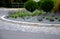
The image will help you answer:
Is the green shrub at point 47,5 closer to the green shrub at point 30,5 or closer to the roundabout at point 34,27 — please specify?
the green shrub at point 30,5

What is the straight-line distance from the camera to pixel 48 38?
886 centimetres

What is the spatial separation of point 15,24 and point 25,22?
67cm

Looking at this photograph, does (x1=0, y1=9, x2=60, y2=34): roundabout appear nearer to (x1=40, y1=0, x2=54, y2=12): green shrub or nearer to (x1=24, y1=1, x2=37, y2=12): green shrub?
(x1=40, y1=0, x2=54, y2=12): green shrub

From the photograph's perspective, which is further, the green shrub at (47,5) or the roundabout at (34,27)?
the green shrub at (47,5)

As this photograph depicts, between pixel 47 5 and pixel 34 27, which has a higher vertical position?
pixel 47 5

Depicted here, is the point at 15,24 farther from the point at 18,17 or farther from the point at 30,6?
the point at 30,6

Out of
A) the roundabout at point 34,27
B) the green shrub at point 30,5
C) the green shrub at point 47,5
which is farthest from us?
the green shrub at point 30,5

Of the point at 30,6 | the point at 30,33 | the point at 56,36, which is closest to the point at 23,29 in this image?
the point at 30,33

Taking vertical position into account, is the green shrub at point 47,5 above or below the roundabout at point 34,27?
above

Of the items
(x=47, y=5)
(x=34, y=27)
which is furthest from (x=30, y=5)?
(x=34, y=27)

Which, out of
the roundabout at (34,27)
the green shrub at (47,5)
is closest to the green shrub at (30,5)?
the green shrub at (47,5)

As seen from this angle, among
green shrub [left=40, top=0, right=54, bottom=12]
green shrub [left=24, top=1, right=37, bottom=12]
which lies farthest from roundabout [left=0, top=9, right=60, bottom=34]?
green shrub [left=24, top=1, right=37, bottom=12]

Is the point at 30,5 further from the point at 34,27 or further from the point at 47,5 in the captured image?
the point at 34,27

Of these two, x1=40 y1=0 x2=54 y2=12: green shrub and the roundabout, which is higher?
x1=40 y1=0 x2=54 y2=12: green shrub
